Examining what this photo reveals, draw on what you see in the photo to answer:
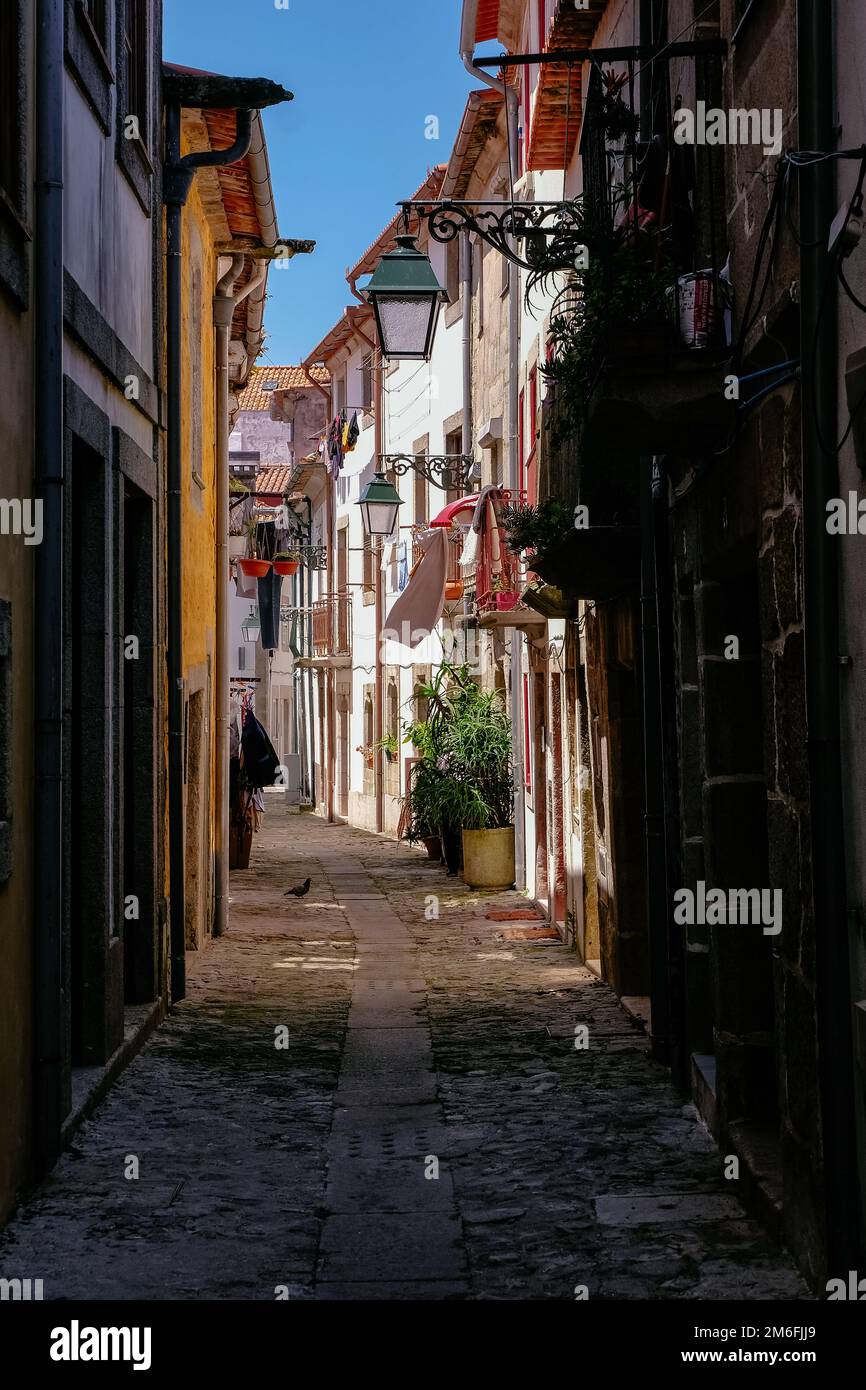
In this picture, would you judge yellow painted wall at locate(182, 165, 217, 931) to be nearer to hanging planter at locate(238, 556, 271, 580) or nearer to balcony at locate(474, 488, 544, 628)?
balcony at locate(474, 488, 544, 628)

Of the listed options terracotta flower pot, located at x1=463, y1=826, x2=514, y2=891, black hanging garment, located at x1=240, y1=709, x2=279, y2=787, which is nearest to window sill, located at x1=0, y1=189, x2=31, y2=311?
terracotta flower pot, located at x1=463, y1=826, x2=514, y2=891

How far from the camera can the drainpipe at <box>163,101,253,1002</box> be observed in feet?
36.1

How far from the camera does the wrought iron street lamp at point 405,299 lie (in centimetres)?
1172

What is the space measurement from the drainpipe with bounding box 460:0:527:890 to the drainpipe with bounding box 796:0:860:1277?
12.0 metres

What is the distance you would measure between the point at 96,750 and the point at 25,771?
201 centimetres

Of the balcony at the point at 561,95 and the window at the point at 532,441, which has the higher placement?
the balcony at the point at 561,95

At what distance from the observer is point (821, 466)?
4770 millimetres

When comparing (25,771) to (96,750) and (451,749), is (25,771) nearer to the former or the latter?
(96,750)

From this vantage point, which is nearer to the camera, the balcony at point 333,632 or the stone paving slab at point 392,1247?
the stone paving slab at point 392,1247

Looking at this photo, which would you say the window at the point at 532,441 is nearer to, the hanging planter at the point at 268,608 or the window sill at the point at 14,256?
the window sill at the point at 14,256

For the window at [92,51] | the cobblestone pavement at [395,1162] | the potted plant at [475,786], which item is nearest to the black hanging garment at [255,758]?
the potted plant at [475,786]

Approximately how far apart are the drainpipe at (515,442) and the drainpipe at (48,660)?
34.0ft

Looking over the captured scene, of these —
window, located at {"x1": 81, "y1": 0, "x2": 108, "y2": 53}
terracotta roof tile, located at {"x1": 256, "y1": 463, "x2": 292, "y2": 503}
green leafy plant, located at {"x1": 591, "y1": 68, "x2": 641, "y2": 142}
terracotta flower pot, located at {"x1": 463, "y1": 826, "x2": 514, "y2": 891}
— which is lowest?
terracotta flower pot, located at {"x1": 463, "y1": 826, "x2": 514, "y2": 891}

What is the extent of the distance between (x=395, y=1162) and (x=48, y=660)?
247cm
